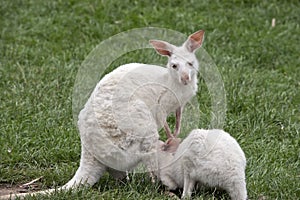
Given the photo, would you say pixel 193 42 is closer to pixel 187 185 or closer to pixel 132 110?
pixel 132 110

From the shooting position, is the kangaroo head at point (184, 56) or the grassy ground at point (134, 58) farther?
the grassy ground at point (134, 58)

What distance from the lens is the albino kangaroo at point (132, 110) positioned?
15.1 feet

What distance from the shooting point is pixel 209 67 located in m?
4.80

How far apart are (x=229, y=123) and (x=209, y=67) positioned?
1.64 meters

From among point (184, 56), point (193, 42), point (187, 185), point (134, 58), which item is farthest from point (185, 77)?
point (134, 58)

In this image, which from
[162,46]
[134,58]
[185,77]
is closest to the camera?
[185,77]

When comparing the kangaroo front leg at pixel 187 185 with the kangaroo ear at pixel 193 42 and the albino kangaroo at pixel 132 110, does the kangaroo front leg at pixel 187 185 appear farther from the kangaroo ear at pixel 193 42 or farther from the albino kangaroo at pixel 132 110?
the kangaroo ear at pixel 193 42

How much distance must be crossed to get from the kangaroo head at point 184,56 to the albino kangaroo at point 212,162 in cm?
40

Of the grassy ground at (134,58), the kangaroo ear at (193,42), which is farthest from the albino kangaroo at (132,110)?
the grassy ground at (134,58)

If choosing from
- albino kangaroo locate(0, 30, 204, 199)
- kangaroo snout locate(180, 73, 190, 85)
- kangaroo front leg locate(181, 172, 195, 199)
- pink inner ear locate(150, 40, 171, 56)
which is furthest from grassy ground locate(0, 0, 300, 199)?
pink inner ear locate(150, 40, 171, 56)

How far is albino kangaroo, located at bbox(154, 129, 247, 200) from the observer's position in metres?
4.54

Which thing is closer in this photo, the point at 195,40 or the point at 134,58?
the point at 195,40

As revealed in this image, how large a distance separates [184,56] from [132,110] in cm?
49

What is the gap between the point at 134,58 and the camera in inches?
308
